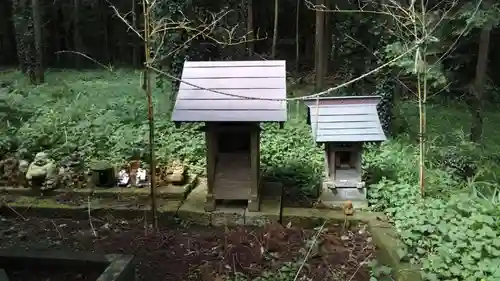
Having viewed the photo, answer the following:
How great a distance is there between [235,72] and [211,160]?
1.10m

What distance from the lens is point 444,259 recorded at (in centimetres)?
377

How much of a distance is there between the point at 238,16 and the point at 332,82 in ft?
12.1

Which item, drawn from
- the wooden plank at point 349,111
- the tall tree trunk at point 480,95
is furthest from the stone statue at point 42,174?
the tall tree trunk at point 480,95

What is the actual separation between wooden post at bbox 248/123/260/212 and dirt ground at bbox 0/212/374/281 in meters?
0.31

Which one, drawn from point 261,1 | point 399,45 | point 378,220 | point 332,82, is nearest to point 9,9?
point 261,1

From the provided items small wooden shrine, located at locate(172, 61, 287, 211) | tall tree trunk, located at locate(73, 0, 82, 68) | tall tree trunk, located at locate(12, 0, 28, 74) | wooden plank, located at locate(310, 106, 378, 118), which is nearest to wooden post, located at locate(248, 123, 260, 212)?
small wooden shrine, located at locate(172, 61, 287, 211)

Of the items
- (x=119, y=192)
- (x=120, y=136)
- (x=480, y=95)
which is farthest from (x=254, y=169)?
(x=480, y=95)

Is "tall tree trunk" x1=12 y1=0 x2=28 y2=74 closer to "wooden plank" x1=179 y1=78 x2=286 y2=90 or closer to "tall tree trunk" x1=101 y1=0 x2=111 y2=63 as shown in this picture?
"tall tree trunk" x1=101 y1=0 x2=111 y2=63

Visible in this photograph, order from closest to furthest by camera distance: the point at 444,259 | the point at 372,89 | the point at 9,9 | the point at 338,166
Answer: the point at 444,259
the point at 338,166
the point at 372,89
the point at 9,9

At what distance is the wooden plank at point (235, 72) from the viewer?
522cm

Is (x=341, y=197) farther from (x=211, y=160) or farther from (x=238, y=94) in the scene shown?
(x=238, y=94)

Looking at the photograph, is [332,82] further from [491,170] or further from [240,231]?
[240,231]

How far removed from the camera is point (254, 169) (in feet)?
16.8

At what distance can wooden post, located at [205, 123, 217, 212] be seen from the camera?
16.6 feet
